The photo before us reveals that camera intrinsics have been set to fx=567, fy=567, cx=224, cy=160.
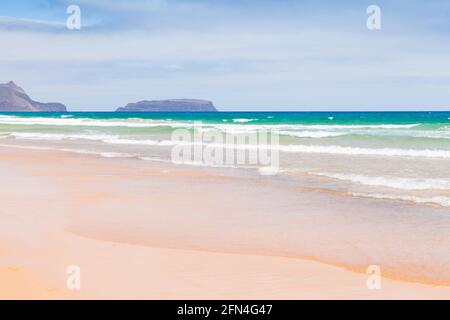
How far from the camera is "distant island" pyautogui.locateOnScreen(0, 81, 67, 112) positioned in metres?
170

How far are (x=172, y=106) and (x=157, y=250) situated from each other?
16135 cm

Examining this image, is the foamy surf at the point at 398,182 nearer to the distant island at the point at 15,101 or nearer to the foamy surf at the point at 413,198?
the foamy surf at the point at 413,198

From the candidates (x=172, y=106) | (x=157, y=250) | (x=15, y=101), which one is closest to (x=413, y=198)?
(x=157, y=250)

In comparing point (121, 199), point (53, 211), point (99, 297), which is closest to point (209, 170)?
point (121, 199)

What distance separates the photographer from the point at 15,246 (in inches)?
229

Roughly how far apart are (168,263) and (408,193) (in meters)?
5.77

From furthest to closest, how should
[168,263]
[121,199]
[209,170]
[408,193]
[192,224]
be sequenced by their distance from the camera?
[209,170] < [408,193] < [121,199] < [192,224] < [168,263]

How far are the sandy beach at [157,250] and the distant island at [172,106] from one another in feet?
Result: 509

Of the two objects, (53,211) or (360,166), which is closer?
(53,211)

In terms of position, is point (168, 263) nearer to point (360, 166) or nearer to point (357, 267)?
point (357, 267)

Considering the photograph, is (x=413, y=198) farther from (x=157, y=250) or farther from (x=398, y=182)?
(x=157, y=250)

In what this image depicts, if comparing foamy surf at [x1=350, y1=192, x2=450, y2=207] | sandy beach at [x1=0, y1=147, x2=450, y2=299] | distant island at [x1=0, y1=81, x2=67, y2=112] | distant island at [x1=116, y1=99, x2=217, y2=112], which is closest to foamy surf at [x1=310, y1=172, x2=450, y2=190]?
foamy surf at [x1=350, y1=192, x2=450, y2=207]

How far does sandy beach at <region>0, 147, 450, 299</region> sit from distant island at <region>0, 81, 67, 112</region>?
172 meters

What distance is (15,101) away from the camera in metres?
172
